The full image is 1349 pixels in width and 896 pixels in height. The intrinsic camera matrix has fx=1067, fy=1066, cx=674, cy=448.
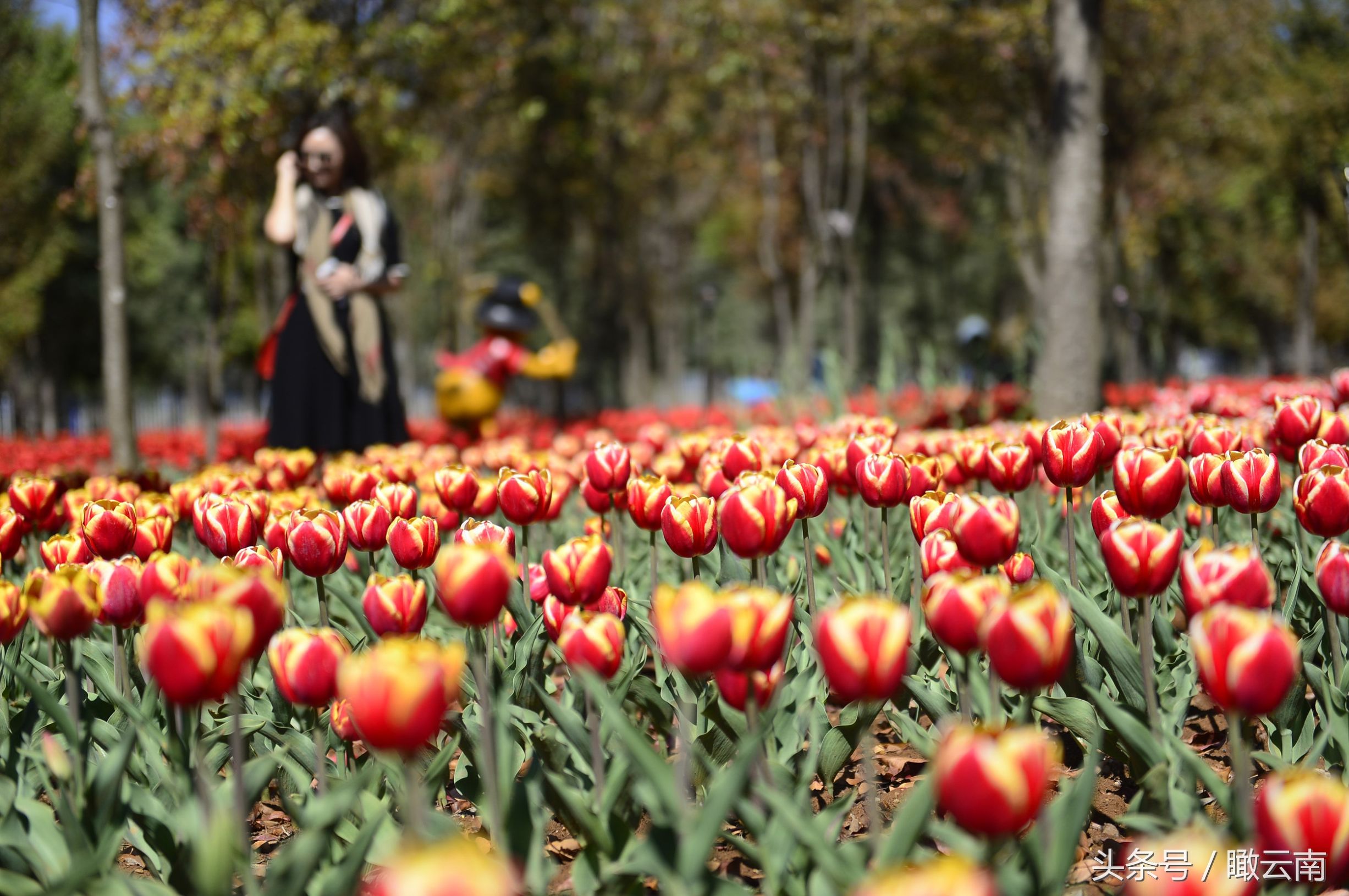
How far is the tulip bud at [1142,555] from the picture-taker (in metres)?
1.69

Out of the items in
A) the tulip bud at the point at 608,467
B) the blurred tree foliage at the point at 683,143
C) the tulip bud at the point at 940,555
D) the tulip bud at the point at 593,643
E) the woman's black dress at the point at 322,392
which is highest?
the blurred tree foliage at the point at 683,143

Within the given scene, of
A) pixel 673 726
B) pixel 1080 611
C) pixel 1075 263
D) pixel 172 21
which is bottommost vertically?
pixel 673 726

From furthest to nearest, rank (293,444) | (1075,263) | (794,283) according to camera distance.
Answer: (794,283), (1075,263), (293,444)

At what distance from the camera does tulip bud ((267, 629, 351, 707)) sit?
1.59 meters

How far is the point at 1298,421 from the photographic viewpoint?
9.64 ft

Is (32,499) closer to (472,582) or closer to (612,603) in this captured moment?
(612,603)

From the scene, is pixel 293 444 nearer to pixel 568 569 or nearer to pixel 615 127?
pixel 568 569

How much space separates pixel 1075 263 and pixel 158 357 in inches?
1210

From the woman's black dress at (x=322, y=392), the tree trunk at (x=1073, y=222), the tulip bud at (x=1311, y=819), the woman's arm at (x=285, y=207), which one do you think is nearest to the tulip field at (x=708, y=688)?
the tulip bud at (x=1311, y=819)

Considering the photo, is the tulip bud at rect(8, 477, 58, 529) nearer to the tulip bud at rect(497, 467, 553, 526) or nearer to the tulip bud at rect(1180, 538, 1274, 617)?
the tulip bud at rect(497, 467, 553, 526)

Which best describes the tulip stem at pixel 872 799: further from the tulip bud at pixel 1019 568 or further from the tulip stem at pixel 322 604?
the tulip stem at pixel 322 604

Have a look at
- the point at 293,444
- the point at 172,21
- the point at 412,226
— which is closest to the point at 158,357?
the point at 412,226

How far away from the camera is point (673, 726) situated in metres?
2.23

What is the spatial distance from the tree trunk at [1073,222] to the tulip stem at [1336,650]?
487 cm
